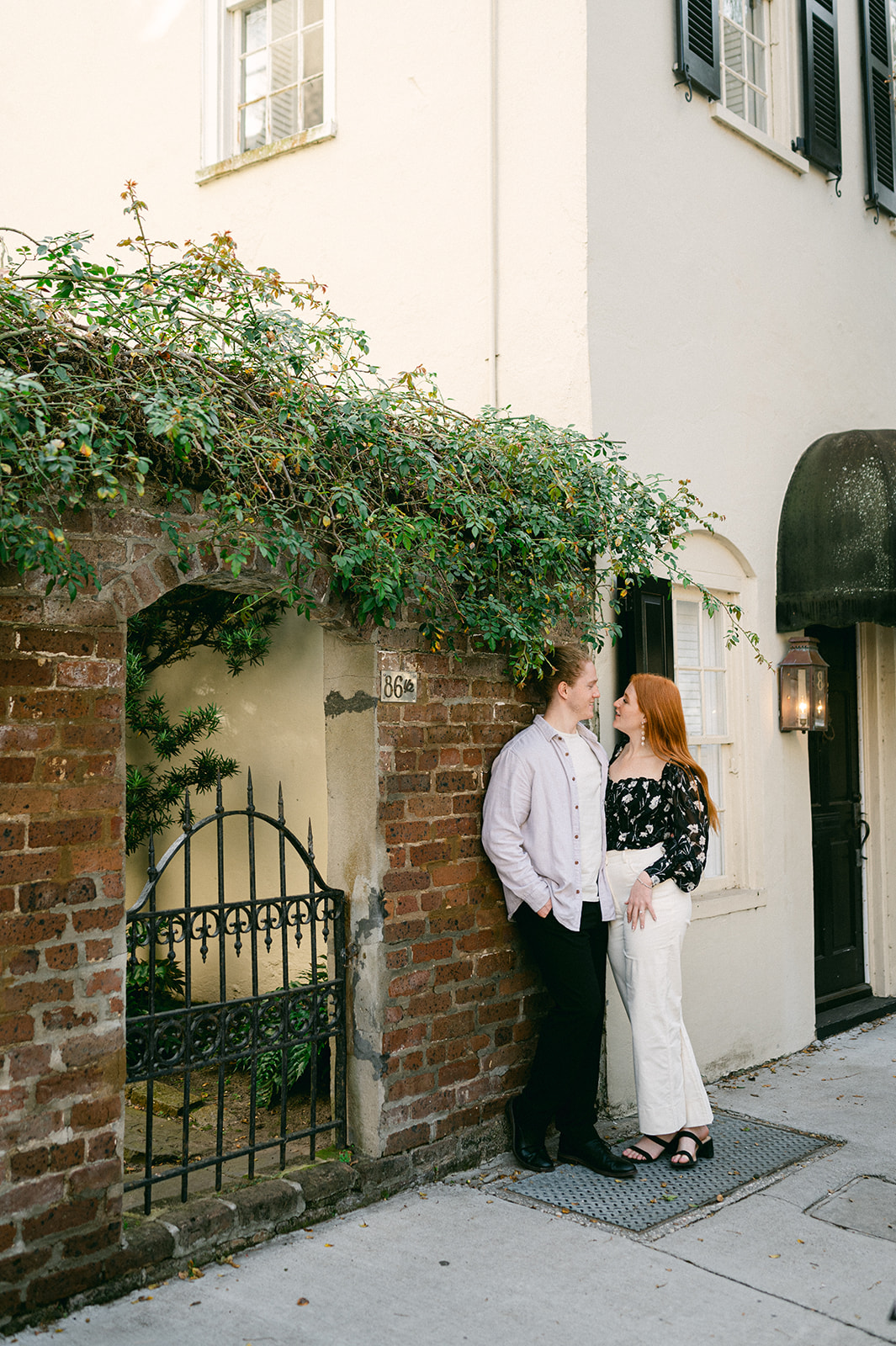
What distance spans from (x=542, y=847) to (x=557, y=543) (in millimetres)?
1227

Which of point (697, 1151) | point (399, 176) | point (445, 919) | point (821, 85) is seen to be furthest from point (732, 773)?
point (821, 85)

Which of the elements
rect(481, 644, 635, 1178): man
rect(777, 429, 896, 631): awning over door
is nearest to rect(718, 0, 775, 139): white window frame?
rect(777, 429, 896, 631): awning over door

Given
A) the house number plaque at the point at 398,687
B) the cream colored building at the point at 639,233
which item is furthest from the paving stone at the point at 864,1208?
the house number plaque at the point at 398,687

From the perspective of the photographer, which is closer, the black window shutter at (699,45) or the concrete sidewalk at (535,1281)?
the concrete sidewalk at (535,1281)

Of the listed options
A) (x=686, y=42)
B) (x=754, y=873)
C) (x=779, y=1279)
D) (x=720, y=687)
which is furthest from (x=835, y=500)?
(x=779, y=1279)

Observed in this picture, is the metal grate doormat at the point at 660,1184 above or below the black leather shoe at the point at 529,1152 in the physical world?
below

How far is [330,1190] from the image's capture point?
13.4 ft

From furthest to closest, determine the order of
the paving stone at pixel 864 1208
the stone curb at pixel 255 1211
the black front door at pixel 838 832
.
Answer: the black front door at pixel 838 832 → the paving stone at pixel 864 1208 → the stone curb at pixel 255 1211

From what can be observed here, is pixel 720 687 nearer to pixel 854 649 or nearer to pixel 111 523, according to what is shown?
pixel 854 649

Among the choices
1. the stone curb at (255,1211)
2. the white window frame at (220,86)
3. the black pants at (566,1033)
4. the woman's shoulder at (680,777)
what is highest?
the white window frame at (220,86)

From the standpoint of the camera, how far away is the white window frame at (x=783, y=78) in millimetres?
6969

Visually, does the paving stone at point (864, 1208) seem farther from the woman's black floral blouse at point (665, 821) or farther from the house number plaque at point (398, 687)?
the house number plaque at point (398, 687)

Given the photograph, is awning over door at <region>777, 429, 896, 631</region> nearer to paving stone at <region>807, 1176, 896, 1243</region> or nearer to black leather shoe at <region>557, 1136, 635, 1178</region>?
paving stone at <region>807, 1176, 896, 1243</region>

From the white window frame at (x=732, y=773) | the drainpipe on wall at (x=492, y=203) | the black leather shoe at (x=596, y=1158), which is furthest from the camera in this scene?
the white window frame at (x=732, y=773)
